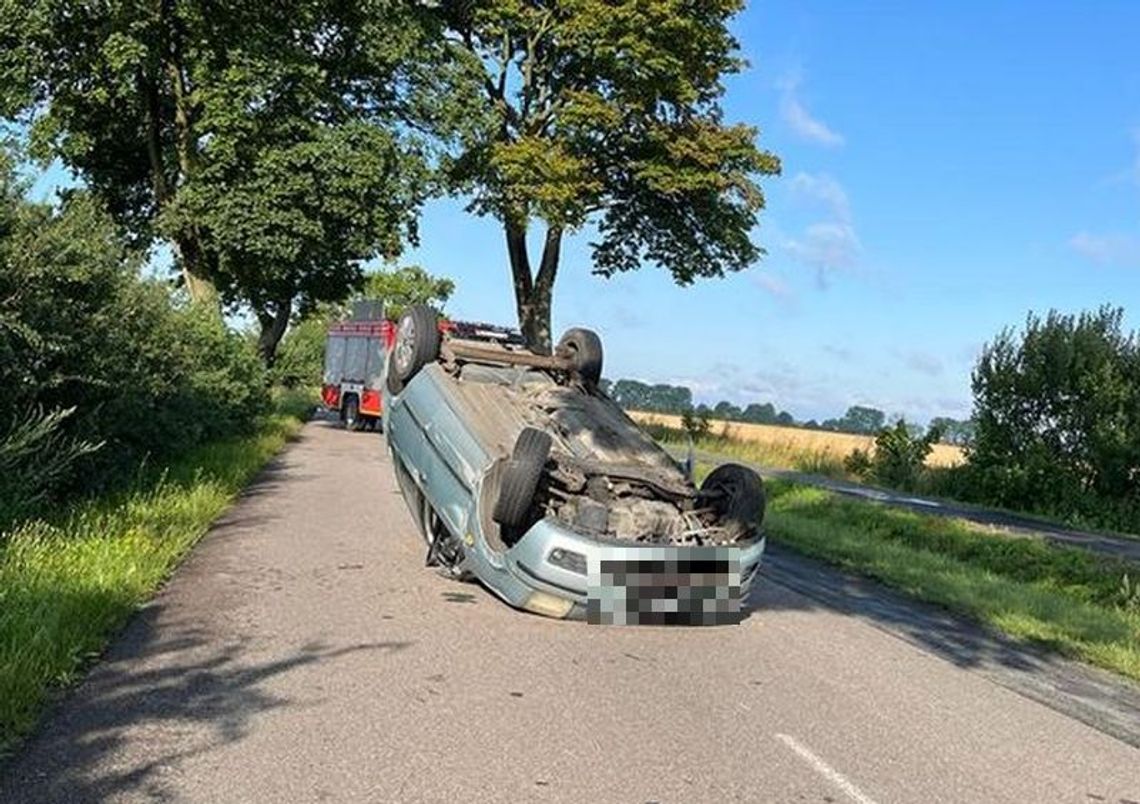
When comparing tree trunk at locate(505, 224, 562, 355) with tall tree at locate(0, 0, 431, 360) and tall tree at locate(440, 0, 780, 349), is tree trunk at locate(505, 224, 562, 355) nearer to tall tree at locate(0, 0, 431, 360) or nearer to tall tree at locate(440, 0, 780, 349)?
tall tree at locate(440, 0, 780, 349)

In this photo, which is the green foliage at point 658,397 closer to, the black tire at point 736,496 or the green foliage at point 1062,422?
the green foliage at point 1062,422

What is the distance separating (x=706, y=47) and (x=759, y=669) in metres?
28.3

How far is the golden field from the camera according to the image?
30891 mm

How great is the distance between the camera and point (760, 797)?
4852mm

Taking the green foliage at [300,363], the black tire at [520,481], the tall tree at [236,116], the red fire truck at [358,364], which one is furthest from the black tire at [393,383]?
the green foliage at [300,363]

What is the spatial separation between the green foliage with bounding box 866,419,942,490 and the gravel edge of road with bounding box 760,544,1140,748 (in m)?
17.9

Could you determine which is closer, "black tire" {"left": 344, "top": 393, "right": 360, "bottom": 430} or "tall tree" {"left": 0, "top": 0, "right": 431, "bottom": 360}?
"tall tree" {"left": 0, "top": 0, "right": 431, "bottom": 360}

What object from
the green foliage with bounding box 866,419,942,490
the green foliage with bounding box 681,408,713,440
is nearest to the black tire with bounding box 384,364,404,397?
the green foliage with bounding box 866,419,942,490

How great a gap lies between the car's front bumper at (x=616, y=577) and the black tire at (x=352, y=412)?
2359 cm

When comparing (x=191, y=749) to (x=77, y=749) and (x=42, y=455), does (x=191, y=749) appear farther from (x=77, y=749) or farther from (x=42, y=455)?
(x=42, y=455)

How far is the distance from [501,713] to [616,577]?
213cm

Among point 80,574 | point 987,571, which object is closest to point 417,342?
point 80,574

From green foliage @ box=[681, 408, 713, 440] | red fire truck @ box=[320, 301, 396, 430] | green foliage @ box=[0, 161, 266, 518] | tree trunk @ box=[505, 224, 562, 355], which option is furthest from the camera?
green foliage @ box=[681, 408, 713, 440]

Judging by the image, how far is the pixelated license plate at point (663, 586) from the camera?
303 inches
